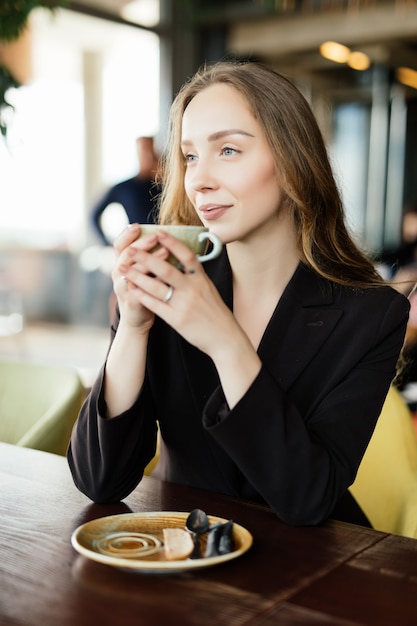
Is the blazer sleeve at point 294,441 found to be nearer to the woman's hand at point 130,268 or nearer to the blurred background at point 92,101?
the woman's hand at point 130,268

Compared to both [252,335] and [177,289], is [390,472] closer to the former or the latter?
[252,335]

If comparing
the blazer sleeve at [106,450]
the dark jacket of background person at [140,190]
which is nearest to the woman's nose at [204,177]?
the blazer sleeve at [106,450]

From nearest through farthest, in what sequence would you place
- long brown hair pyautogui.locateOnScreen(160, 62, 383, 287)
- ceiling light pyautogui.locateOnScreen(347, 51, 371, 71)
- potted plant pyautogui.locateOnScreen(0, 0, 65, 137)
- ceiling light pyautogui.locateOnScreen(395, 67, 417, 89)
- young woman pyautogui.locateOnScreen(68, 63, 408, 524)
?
1. young woman pyautogui.locateOnScreen(68, 63, 408, 524)
2. long brown hair pyautogui.locateOnScreen(160, 62, 383, 287)
3. potted plant pyautogui.locateOnScreen(0, 0, 65, 137)
4. ceiling light pyautogui.locateOnScreen(347, 51, 371, 71)
5. ceiling light pyautogui.locateOnScreen(395, 67, 417, 89)

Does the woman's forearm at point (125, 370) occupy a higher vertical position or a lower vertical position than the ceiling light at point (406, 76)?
lower

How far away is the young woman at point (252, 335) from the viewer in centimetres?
118

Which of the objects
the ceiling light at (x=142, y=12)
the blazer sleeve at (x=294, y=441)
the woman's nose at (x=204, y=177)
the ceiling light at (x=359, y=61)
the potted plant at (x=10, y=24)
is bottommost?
the blazer sleeve at (x=294, y=441)

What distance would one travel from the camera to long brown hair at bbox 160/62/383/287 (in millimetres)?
1432

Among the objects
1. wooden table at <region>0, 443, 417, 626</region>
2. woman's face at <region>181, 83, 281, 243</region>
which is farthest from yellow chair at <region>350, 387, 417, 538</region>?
woman's face at <region>181, 83, 281, 243</region>

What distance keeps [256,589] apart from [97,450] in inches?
19.3

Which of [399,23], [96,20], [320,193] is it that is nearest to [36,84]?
[96,20]

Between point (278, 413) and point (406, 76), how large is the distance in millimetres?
7887

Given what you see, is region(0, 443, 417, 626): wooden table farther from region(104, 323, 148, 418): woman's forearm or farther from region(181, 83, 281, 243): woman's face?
region(181, 83, 281, 243): woman's face

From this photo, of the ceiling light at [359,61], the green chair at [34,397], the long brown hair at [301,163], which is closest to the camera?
the long brown hair at [301,163]

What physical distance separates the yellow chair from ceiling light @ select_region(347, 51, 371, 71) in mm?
6650
